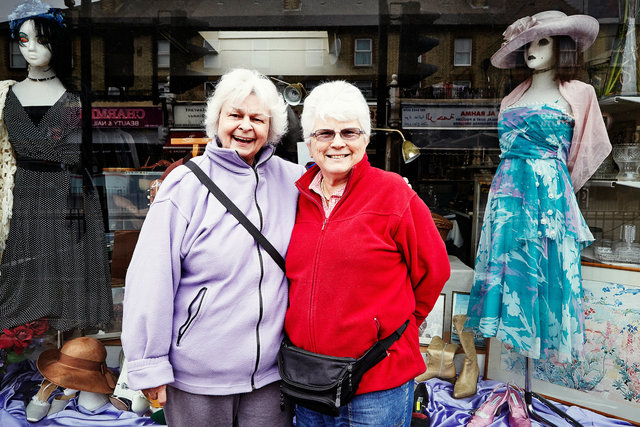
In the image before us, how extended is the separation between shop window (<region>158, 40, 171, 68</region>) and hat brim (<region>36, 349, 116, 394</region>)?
3.05 meters

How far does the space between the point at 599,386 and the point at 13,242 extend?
367 cm

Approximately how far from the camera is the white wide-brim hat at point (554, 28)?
8.02 feet

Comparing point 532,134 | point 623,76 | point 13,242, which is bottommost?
point 13,242

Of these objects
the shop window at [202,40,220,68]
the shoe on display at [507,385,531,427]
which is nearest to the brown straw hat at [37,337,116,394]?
the shoe on display at [507,385,531,427]

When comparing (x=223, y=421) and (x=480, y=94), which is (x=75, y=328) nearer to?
(x=223, y=421)

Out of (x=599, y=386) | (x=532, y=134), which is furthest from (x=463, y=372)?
(x=532, y=134)

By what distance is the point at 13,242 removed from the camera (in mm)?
2725

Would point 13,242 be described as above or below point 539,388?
above

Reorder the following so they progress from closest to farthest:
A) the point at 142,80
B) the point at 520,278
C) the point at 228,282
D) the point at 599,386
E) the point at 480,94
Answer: the point at 228,282, the point at 520,278, the point at 599,386, the point at 480,94, the point at 142,80

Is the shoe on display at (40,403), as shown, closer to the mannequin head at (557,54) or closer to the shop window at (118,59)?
the shop window at (118,59)

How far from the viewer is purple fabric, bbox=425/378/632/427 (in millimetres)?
2578

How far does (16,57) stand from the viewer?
2.75 meters

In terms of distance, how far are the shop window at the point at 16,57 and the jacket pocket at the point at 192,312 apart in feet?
7.34

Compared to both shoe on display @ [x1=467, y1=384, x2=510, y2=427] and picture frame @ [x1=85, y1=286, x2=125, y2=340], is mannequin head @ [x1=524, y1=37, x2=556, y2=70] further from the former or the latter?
picture frame @ [x1=85, y1=286, x2=125, y2=340]
